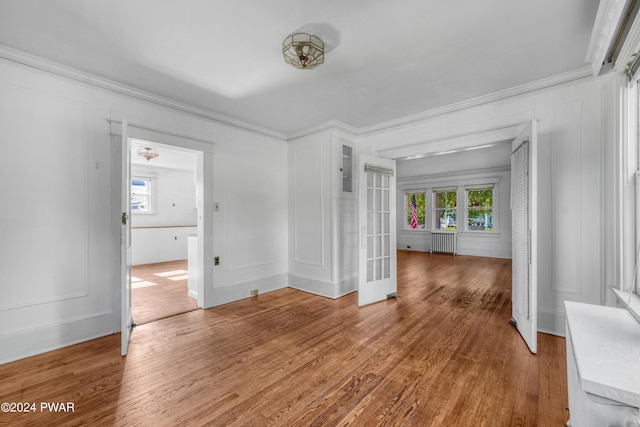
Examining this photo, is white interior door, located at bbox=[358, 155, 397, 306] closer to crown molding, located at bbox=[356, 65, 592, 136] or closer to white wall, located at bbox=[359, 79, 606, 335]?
crown molding, located at bbox=[356, 65, 592, 136]

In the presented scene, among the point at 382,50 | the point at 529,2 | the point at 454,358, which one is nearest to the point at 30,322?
the point at 454,358

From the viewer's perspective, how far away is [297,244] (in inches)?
182

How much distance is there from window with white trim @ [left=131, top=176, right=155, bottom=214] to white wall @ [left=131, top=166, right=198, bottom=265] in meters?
0.09

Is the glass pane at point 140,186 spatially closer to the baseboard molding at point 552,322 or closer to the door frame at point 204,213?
the door frame at point 204,213

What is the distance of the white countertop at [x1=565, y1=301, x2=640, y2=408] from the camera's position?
2.77 feet

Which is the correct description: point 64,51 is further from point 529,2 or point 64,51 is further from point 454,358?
point 454,358

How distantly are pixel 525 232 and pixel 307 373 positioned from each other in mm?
2439

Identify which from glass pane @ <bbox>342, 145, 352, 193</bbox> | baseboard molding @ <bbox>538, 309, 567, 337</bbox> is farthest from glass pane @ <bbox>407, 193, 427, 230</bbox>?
baseboard molding @ <bbox>538, 309, 567, 337</bbox>

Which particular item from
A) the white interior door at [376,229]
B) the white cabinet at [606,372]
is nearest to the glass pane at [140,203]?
the white interior door at [376,229]

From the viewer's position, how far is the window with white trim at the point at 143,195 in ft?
24.6

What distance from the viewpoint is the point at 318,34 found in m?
2.13

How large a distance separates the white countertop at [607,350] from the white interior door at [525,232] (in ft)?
3.64

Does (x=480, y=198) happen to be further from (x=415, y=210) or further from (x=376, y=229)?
(x=376, y=229)

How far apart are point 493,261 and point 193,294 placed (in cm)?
726
